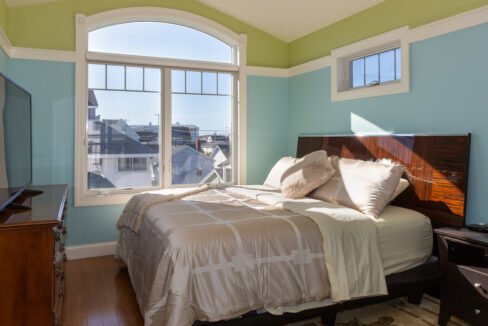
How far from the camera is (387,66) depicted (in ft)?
11.7

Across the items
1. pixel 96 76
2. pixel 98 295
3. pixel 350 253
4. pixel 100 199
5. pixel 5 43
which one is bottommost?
pixel 98 295

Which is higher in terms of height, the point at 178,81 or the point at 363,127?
the point at 178,81

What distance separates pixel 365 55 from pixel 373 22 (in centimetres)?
33

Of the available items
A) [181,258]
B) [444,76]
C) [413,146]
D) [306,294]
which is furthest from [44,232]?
[444,76]

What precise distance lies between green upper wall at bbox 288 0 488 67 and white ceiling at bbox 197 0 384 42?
77 millimetres

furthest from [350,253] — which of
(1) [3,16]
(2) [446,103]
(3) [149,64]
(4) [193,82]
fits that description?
(1) [3,16]

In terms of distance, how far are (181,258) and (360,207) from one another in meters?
1.42

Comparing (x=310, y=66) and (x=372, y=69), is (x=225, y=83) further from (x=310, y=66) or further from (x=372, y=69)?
(x=372, y=69)

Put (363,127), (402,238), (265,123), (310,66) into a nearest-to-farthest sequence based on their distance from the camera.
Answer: (402,238) → (363,127) → (310,66) → (265,123)

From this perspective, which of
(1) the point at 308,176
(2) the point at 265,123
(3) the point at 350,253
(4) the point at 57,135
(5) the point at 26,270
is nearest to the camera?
(5) the point at 26,270

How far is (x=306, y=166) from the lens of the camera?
3.38 meters

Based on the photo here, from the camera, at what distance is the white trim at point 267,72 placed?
4660 millimetres

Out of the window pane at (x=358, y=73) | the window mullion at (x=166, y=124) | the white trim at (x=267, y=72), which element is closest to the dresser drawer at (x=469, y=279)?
the window pane at (x=358, y=73)

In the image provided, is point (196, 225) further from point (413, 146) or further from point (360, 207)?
point (413, 146)
